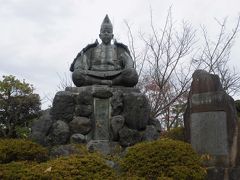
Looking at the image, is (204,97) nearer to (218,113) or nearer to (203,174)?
(218,113)

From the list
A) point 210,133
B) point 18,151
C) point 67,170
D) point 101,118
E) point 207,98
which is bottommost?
point 67,170

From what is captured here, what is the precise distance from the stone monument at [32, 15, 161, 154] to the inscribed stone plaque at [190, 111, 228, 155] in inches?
66.8

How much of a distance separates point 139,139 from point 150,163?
9.33ft

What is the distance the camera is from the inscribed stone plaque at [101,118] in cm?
916

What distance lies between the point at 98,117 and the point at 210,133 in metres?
2.77

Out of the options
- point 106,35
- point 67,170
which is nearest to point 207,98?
point 67,170

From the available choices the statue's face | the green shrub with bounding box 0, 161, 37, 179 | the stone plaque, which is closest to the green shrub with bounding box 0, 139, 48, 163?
the green shrub with bounding box 0, 161, 37, 179

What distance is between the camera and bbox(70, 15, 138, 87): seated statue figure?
960cm

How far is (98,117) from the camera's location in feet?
30.5

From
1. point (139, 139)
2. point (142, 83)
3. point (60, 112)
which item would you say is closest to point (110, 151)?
point (139, 139)

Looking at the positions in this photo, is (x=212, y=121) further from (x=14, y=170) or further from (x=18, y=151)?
(x=14, y=170)

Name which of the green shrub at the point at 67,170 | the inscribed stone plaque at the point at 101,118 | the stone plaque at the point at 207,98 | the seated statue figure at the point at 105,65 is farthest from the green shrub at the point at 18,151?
the stone plaque at the point at 207,98

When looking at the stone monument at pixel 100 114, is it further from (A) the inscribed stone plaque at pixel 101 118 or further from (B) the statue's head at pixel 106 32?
(B) the statue's head at pixel 106 32

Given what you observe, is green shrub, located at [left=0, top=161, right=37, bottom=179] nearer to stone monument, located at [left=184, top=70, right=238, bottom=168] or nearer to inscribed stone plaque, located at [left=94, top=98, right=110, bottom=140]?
inscribed stone plaque, located at [left=94, top=98, right=110, bottom=140]
